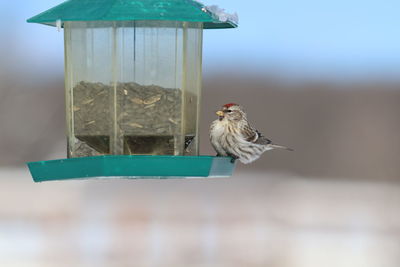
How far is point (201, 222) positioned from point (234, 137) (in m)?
11.9

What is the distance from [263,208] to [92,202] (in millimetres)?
2556

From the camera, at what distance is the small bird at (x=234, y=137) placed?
4.91 m

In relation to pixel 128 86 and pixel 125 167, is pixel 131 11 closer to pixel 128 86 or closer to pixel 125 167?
pixel 128 86

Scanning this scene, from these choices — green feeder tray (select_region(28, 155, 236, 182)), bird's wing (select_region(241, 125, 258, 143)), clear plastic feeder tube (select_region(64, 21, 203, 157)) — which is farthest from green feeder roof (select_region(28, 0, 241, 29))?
bird's wing (select_region(241, 125, 258, 143))

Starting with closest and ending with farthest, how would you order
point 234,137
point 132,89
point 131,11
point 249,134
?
point 131,11 < point 132,89 < point 234,137 < point 249,134

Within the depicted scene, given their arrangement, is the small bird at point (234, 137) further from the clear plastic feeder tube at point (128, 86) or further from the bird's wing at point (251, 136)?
the clear plastic feeder tube at point (128, 86)

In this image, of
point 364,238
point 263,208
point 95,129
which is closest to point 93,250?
point 263,208

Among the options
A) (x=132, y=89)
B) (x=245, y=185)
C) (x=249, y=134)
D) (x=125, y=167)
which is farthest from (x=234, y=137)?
(x=245, y=185)

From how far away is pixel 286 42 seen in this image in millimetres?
18609

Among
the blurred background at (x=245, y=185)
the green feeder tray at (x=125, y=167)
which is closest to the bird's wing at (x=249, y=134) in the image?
the green feeder tray at (x=125, y=167)

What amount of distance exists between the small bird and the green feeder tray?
763 mm

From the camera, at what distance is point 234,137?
493 centimetres

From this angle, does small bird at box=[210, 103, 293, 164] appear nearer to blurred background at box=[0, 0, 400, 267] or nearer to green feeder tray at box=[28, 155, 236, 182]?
green feeder tray at box=[28, 155, 236, 182]

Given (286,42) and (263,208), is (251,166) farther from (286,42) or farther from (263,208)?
(286,42)
